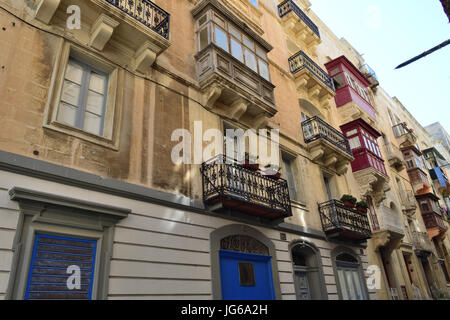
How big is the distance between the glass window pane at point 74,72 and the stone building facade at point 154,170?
3cm

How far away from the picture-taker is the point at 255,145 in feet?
38.8

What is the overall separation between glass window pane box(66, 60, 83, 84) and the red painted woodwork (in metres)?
15.2

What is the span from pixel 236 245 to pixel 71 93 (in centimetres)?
576

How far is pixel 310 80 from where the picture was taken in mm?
17078

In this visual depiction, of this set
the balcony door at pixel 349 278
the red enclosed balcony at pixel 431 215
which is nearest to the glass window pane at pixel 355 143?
the balcony door at pixel 349 278

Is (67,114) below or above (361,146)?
below

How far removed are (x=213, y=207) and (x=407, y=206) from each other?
790 inches

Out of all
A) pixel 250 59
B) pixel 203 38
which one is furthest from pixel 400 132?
pixel 203 38

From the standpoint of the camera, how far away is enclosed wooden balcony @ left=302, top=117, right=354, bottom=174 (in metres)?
14.7

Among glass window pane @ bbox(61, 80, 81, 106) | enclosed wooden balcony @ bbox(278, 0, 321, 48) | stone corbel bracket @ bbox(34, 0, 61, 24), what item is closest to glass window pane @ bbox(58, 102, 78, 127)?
glass window pane @ bbox(61, 80, 81, 106)

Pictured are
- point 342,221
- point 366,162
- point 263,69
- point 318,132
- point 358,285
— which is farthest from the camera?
point 366,162

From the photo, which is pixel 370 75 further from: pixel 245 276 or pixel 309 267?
pixel 245 276

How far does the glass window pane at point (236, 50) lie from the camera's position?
39.0 ft
